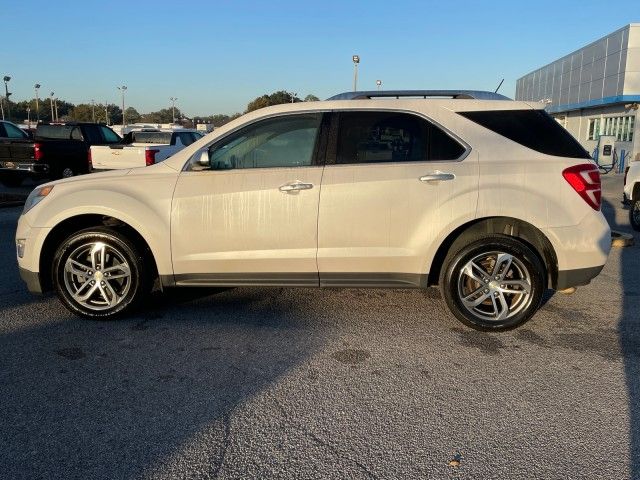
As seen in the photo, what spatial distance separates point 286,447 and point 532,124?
3.27 meters

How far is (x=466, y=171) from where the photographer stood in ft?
14.9

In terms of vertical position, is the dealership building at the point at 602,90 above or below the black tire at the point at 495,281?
above

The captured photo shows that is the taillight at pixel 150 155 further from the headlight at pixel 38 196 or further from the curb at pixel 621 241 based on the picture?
the curb at pixel 621 241

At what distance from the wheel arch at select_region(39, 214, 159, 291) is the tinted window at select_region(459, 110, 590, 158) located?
9.62ft

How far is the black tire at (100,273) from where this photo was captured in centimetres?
484

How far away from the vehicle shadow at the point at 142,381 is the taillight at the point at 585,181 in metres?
2.29

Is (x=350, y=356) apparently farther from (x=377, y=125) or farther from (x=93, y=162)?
(x=93, y=162)

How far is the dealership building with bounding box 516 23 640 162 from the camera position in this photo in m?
27.6

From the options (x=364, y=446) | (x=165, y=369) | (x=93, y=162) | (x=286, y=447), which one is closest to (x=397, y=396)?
(x=364, y=446)

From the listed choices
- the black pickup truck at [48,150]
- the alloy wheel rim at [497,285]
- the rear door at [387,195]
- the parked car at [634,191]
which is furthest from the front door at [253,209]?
the black pickup truck at [48,150]

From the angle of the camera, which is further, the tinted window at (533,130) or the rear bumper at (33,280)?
the rear bumper at (33,280)

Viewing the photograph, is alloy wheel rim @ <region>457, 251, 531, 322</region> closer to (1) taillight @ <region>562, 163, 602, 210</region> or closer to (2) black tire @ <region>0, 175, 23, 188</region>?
(1) taillight @ <region>562, 163, 602, 210</region>

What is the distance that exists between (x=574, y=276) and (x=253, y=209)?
2.65 meters

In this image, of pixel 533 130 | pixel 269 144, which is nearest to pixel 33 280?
pixel 269 144
